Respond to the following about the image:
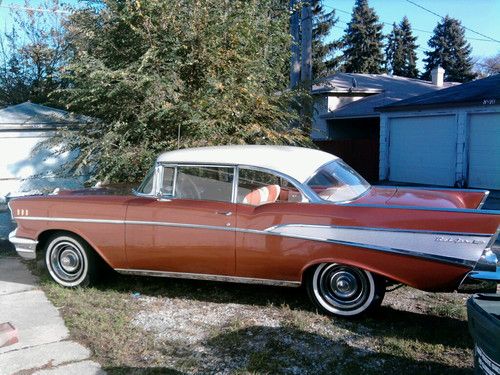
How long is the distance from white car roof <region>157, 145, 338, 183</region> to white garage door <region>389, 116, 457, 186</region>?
1132 cm

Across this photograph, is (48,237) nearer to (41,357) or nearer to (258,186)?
(41,357)

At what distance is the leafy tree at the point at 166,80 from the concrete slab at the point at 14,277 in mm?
1893

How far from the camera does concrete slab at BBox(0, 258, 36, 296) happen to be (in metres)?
6.02

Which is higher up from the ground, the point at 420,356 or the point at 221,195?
the point at 221,195

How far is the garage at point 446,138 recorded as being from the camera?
47.5 ft

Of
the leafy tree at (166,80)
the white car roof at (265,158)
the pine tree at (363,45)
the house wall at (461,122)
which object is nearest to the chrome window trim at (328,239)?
the white car roof at (265,158)

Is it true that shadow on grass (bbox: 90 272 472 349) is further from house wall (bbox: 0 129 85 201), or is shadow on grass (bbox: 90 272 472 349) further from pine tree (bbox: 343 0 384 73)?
pine tree (bbox: 343 0 384 73)

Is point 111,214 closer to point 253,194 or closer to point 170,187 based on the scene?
point 170,187

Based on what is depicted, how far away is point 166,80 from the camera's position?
8398mm

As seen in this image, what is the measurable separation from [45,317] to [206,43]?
17.3 feet

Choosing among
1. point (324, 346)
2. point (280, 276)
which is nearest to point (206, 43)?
point (280, 276)

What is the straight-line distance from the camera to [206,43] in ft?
28.2

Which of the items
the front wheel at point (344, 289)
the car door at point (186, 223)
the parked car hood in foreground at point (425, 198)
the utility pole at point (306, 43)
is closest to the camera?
the front wheel at point (344, 289)

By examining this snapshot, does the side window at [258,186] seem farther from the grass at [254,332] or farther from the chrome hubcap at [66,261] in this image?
the chrome hubcap at [66,261]
